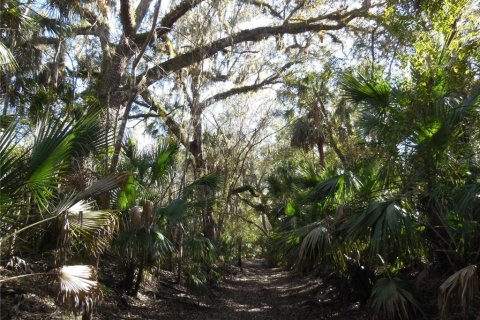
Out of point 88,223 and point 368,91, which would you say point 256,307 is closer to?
point 368,91

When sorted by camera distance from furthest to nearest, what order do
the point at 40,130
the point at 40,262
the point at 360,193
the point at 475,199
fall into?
the point at 40,262
the point at 360,193
the point at 475,199
the point at 40,130

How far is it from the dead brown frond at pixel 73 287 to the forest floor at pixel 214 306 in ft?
8.09

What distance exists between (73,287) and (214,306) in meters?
8.26

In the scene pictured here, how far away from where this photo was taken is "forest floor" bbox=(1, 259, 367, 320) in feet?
25.8

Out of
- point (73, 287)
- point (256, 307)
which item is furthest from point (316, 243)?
point (256, 307)

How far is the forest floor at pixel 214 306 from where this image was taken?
25.8ft

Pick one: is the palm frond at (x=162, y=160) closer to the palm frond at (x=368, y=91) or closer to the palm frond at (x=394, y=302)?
the palm frond at (x=368, y=91)

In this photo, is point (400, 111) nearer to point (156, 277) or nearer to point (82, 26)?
point (156, 277)

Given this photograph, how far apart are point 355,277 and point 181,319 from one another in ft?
13.2

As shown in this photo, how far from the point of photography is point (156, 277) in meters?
11.3

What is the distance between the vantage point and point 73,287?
155 inches

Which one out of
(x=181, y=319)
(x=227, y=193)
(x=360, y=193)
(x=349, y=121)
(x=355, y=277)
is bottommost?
(x=181, y=319)

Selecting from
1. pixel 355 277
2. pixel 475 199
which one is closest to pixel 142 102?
pixel 355 277

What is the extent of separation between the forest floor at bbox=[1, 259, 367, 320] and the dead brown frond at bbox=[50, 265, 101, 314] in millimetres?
2466
